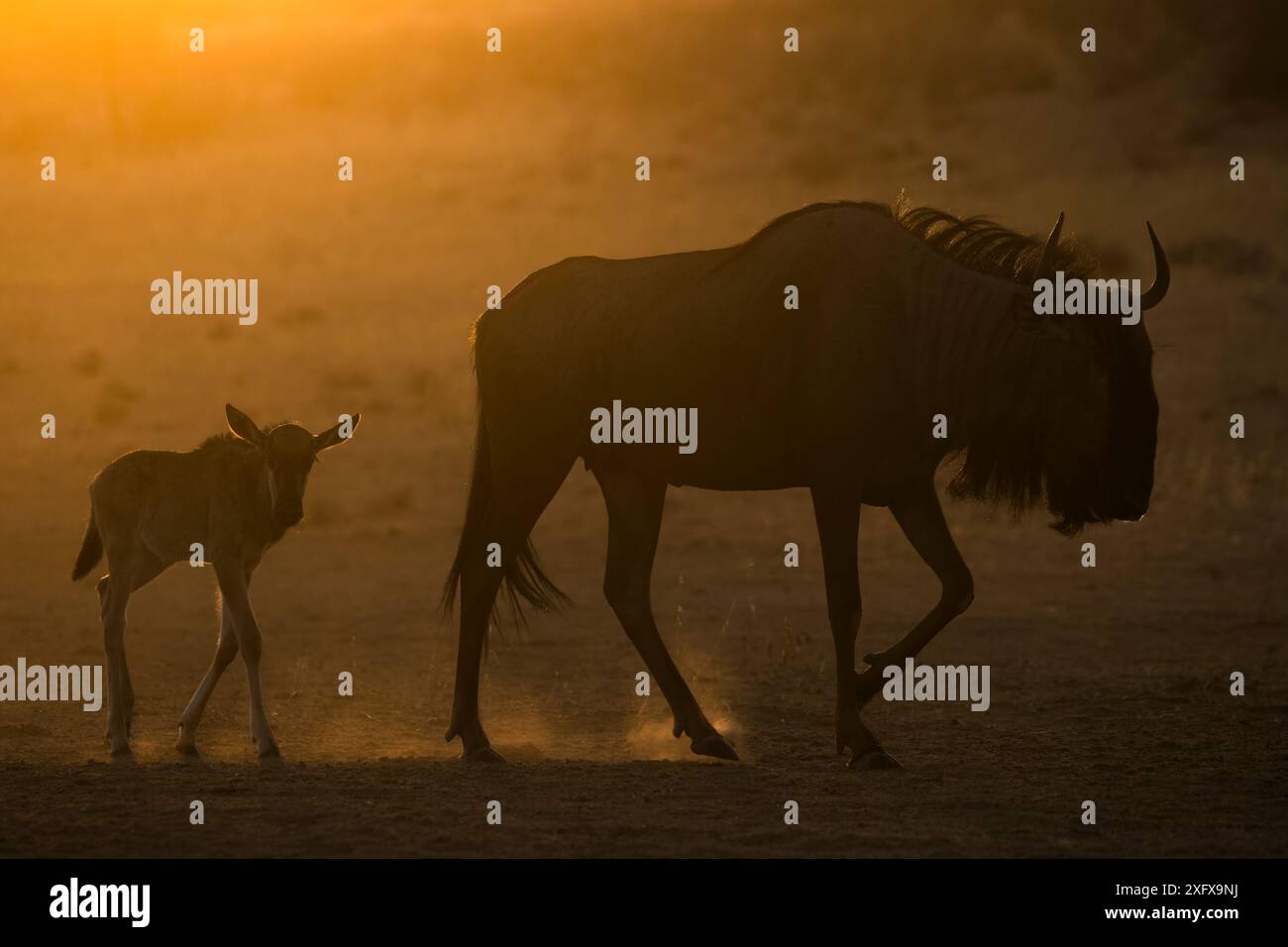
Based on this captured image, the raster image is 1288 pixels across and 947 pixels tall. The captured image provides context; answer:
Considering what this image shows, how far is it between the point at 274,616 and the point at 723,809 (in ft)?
26.9

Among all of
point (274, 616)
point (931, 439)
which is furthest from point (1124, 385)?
point (274, 616)

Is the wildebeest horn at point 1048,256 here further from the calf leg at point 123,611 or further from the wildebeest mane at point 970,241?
the calf leg at point 123,611

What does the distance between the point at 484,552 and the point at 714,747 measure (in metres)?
1.61

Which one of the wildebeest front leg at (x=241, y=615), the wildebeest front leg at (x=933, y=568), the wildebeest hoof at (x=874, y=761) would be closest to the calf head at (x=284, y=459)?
the wildebeest front leg at (x=241, y=615)

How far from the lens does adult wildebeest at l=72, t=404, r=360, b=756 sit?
9.06 metres

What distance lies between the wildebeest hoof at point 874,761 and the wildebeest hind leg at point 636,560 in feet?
3.34

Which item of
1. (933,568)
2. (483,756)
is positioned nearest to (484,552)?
(483,756)

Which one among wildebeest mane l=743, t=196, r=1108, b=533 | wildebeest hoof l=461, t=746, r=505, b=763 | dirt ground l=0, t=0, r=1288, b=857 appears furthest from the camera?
wildebeest hoof l=461, t=746, r=505, b=763

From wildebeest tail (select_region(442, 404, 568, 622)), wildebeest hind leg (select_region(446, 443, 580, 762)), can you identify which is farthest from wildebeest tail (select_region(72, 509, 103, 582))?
wildebeest hind leg (select_region(446, 443, 580, 762))

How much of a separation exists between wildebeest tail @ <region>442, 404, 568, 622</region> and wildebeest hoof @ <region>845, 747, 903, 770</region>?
185cm

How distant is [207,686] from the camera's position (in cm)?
921

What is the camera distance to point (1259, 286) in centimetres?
2681

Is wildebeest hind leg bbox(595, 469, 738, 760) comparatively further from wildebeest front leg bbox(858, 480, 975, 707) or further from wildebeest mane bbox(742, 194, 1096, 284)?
wildebeest mane bbox(742, 194, 1096, 284)

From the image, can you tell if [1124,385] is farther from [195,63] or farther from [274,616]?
[195,63]
